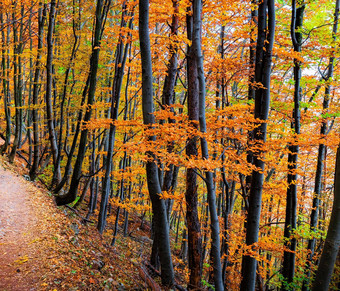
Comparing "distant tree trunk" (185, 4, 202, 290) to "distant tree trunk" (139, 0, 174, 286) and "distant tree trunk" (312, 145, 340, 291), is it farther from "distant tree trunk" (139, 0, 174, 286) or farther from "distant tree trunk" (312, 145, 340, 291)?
"distant tree trunk" (312, 145, 340, 291)

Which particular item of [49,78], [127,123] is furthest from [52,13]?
[127,123]

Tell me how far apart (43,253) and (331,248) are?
528 centimetres

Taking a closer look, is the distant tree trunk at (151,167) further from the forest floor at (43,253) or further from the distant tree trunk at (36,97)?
the distant tree trunk at (36,97)

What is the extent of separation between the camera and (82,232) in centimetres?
807

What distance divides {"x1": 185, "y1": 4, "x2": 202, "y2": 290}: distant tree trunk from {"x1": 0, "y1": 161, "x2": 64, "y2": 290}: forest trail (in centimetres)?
341

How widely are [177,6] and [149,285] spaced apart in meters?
7.67

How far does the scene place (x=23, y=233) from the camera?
5.64 metres

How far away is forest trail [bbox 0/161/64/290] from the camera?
13.8ft

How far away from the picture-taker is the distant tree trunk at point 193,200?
20.2 feet

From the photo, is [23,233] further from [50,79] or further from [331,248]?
[331,248]

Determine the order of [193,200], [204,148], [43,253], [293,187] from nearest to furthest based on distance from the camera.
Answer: [43,253] < [204,148] < [193,200] < [293,187]

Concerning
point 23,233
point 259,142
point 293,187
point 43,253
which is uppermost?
point 259,142

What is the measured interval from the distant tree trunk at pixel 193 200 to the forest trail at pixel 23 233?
3.41 m

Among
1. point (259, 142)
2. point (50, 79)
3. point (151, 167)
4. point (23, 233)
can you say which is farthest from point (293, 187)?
point (50, 79)
